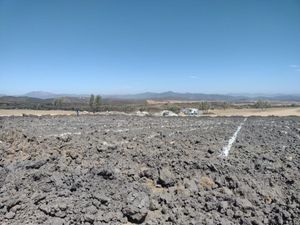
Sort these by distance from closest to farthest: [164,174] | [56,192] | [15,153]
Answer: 1. [56,192]
2. [164,174]
3. [15,153]

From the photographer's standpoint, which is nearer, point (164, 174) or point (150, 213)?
point (150, 213)

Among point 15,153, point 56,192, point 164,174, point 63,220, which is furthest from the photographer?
point 15,153

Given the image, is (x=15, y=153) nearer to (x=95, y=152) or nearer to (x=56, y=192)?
(x=95, y=152)

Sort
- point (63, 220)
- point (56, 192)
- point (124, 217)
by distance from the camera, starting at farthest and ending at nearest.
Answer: point (56, 192) → point (124, 217) → point (63, 220)

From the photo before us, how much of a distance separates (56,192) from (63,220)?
3.62 ft

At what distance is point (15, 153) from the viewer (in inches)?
444

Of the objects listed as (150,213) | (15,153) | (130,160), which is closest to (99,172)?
(150,213)

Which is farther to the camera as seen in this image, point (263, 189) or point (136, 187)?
point (263, 189)

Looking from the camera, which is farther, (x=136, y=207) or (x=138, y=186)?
(x=138, y=186)

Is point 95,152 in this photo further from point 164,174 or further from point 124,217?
point 124,217

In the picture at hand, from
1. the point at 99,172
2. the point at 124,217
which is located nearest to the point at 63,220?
the point at 124,217

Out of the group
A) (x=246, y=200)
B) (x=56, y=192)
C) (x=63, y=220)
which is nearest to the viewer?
(x=63, y=220)

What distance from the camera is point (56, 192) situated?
304 inches

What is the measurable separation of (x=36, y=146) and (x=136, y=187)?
5025 mm
